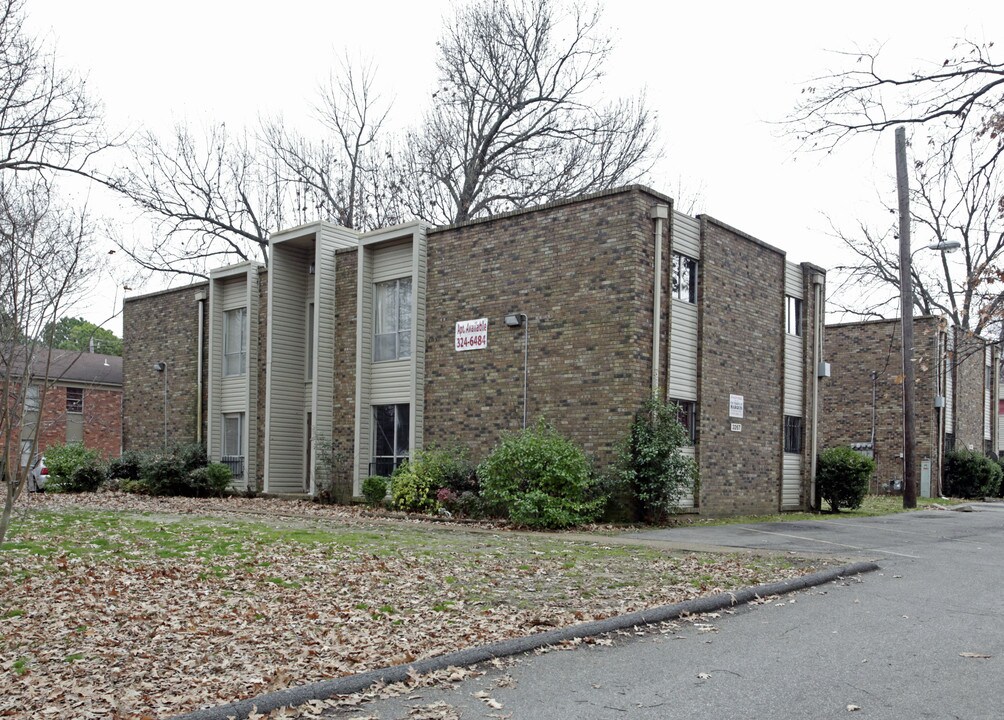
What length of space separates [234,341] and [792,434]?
51.6ft

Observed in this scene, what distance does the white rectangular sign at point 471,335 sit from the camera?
20453 mm

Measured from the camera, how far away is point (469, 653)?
672cm

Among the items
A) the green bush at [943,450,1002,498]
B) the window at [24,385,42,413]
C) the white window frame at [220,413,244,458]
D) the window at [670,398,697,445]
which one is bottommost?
the green bush at [943,450,1002,498]

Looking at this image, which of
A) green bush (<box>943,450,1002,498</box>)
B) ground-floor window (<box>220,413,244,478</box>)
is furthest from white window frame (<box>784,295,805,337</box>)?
ground-floor window (<box>220,413,244,478</box>)

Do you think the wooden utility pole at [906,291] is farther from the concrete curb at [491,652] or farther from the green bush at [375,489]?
the concrete curb at [491,652]

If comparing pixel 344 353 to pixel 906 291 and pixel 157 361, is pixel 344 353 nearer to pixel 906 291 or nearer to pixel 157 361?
pixel 157 361

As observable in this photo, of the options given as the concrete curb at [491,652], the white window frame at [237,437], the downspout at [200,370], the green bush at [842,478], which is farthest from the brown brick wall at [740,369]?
the downspout at [200,370]

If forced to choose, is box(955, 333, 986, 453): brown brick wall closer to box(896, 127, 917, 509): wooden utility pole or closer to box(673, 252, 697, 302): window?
box(896, 127, 917, 509): wooden utility pole

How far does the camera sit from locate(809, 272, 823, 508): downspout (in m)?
23.7

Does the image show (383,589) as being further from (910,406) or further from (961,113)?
(910,406)

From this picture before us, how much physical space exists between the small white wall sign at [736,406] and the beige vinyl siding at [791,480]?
2567 millimetres

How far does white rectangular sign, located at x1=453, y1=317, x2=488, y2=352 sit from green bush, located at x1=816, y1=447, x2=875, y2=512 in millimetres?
9568

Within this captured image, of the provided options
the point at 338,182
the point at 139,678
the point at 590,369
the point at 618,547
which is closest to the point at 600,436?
the point at 590,369

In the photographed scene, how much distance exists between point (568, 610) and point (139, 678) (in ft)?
12.4
